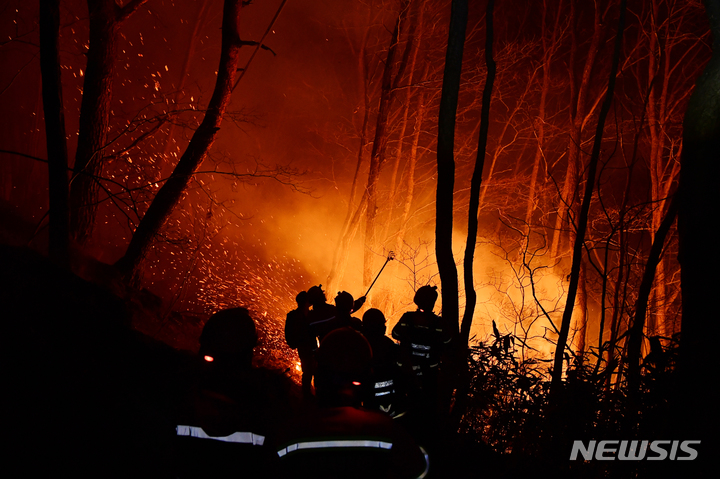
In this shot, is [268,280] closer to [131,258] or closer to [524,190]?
[131,258]

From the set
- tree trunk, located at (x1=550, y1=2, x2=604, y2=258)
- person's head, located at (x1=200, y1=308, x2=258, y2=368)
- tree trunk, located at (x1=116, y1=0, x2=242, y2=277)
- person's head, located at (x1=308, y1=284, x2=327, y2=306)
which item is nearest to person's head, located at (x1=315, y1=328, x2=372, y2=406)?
person's head, located at (x1=200, y1=308, x2=258, y2=368)

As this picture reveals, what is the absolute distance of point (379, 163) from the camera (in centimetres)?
1427

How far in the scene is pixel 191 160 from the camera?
7.68 meters

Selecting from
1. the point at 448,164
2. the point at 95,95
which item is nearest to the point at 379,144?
the point at 95,95

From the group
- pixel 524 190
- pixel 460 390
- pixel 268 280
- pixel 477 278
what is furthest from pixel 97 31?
pixel 477 278

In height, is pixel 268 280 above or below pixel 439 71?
below

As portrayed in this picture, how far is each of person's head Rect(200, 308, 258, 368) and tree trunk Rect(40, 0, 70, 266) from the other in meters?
4.28

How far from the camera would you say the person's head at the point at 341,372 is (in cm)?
191

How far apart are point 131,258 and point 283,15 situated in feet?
52.1

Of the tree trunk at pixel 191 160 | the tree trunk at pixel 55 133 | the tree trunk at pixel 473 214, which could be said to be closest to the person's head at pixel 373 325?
the tree trunk at pixel 473 214

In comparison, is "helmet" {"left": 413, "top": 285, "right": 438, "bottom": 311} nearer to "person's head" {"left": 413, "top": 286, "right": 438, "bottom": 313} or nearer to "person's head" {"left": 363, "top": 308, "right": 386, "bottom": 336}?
"person's head" {"left": 413, "top": 286, "right": 438, "bottom": 313}

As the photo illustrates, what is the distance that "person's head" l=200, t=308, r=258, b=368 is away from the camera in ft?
6.33

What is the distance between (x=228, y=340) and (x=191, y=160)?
6.48 m
